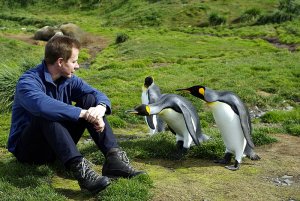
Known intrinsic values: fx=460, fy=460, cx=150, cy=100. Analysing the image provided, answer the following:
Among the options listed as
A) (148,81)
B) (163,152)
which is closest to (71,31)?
(148,81)

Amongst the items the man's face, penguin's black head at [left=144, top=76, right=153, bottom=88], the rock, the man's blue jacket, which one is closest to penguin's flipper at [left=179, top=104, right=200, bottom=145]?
the man's blue jacket

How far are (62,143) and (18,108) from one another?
0.96 meters

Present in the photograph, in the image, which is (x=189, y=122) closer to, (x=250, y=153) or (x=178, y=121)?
(x=178, y=121)

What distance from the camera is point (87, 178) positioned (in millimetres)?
5012

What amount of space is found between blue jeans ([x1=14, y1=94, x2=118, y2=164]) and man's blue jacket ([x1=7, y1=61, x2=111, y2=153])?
103 millimetres

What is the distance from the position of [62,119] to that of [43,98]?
316mm

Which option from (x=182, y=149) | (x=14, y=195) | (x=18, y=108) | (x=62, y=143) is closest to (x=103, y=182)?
(x=62, y=143)

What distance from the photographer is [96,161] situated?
21.3ft

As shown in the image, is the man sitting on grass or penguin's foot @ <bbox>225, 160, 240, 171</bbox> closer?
the man sitting on grass

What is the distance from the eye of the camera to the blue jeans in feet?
16.2

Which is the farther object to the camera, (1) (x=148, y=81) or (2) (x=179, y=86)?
(2) (x=179, y=86)

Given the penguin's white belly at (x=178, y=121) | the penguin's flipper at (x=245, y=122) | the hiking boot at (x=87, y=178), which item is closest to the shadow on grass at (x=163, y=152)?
the penguin's white belly at (x=178, y=121)

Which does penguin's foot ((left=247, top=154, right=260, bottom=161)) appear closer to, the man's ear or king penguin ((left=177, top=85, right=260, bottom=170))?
king penguin ((left=177, top=85, right=260, bottom=170))

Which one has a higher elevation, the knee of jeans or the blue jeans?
the knee of jeans
